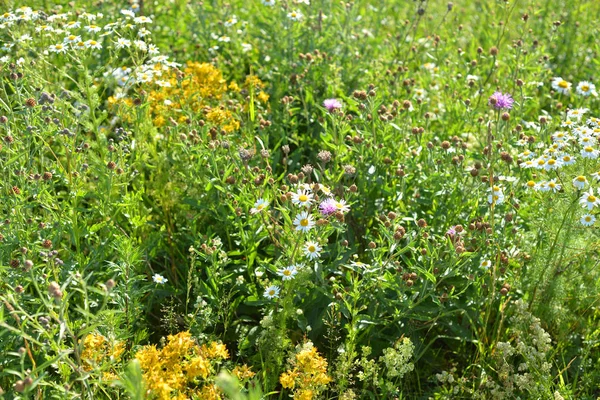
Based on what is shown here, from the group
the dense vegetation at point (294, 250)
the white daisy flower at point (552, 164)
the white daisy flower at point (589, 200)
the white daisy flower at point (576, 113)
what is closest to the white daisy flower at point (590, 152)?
the dense vegetation at point (294, 250)

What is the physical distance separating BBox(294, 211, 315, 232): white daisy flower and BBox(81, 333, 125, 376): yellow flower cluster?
2.87ft

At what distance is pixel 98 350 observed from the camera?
2766 mm

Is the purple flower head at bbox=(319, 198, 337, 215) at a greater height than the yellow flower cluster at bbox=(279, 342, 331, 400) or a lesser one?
greater

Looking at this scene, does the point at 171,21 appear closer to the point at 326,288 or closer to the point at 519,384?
the point at 326,288

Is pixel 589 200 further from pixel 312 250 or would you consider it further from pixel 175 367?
pixel 175 367

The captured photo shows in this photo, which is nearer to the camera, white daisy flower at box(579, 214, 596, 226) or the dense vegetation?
the dense vegetation

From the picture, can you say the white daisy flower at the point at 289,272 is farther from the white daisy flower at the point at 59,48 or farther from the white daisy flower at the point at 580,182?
the white daisy flower at the point at 59,48

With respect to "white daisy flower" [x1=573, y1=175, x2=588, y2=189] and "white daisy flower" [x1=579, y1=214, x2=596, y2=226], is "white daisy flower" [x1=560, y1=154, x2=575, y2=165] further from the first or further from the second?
"white daisy flower" [x1=579, y1=214, x2=596, y2=226]

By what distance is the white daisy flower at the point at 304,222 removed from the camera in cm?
297

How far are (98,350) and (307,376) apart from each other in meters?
0.83

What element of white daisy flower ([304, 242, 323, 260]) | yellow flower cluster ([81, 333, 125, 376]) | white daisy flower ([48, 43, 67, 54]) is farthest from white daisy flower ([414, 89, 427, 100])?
yellow flower cluster ([81, 333, 125, 376])

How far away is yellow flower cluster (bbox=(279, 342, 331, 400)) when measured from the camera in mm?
2734

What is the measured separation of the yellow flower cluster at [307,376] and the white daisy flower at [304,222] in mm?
506

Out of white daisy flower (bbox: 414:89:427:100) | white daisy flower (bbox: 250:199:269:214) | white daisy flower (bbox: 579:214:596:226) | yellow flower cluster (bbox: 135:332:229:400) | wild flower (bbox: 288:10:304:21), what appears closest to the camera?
yellow flower cluster (bbox: 135:332:229:400)
